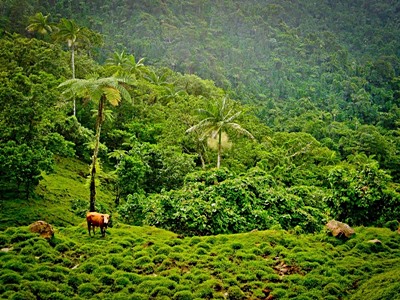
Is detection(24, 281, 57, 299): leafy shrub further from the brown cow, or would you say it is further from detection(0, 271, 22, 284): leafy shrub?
the brown cow

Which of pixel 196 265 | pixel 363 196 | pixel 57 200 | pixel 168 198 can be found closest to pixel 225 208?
pixel 168 198

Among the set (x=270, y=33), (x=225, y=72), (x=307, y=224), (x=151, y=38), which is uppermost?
(x=270, y=33)

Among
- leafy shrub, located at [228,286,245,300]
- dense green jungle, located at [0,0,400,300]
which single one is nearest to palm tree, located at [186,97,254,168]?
dense green jungle, located at [0,0,400,300]

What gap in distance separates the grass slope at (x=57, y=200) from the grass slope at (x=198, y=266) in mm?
5730

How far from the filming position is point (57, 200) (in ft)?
99.9

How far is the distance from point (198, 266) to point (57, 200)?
1648cm

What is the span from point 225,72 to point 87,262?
111 metres

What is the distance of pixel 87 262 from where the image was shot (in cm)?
1698

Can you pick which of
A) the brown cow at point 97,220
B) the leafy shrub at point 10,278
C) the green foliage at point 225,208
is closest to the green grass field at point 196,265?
the leafy shrub at point 10,278

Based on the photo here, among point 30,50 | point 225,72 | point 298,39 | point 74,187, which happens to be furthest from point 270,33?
point 74,187

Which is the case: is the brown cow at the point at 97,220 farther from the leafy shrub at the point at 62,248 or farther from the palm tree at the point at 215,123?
the palm tree at the point at 215,123

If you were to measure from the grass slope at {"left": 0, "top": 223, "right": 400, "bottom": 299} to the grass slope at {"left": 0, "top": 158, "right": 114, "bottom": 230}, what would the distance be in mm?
5730

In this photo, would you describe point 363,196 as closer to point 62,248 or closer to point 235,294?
point 235,294

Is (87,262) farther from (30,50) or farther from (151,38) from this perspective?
(151,38)
